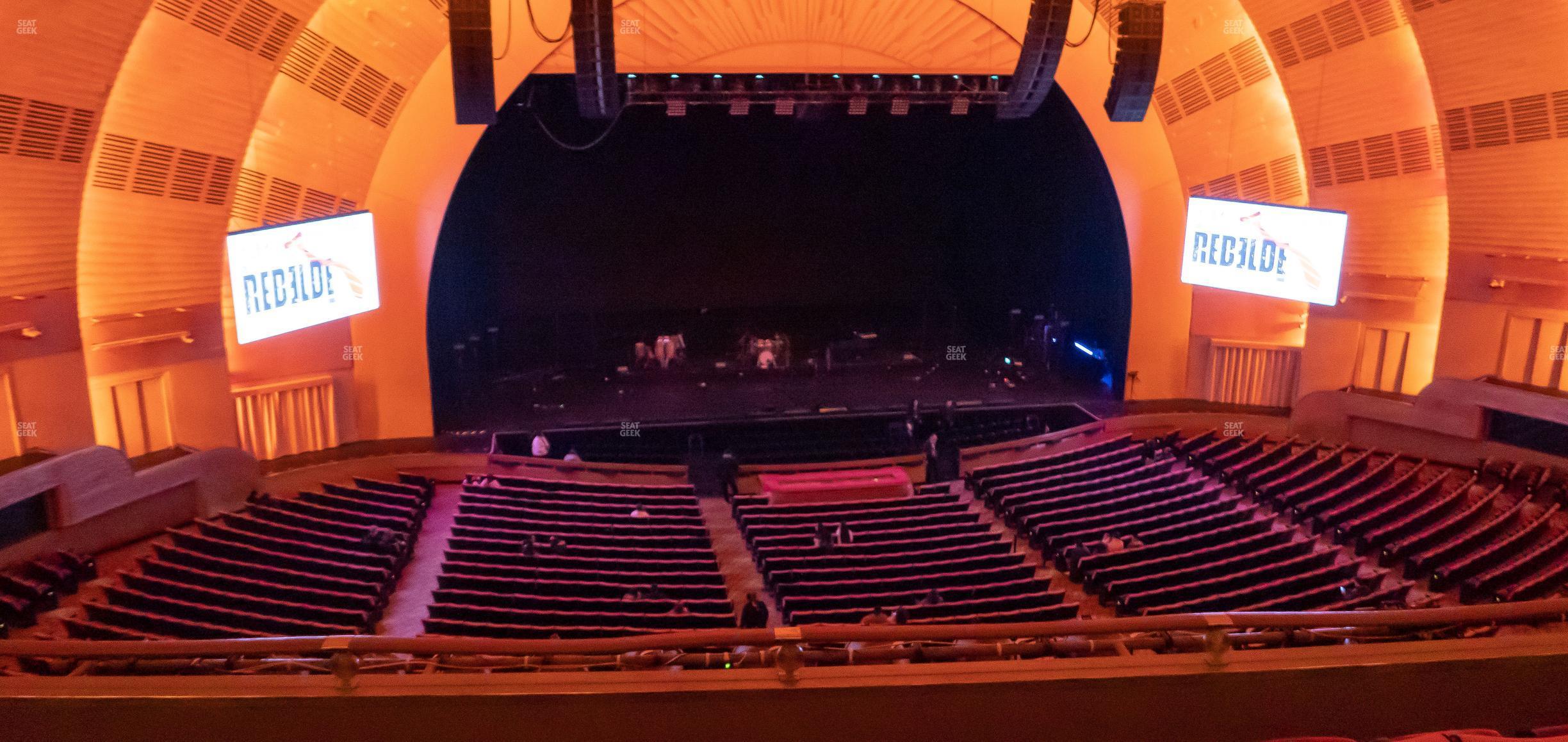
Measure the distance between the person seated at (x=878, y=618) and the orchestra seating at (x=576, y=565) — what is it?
129cm

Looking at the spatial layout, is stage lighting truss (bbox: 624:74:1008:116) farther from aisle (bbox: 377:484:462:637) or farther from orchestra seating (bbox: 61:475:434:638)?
orchestra seating (bbox: 61:475:434:638)

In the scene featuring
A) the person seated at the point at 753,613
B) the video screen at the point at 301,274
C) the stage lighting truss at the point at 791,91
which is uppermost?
the stage lighting truss at the point at 791,91

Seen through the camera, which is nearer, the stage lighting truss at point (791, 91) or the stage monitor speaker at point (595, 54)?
the stage monitor speaker at point (595, 54)

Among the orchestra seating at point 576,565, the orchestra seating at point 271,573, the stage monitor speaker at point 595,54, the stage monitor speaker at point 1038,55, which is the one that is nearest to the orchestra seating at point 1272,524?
the orchestra seating at point 576,565

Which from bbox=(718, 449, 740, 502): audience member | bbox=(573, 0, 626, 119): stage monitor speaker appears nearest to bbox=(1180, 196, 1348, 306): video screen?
bbox=(718, 449, 740, 502): audience member

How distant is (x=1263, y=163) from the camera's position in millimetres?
18531

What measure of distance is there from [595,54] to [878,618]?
6646 mm

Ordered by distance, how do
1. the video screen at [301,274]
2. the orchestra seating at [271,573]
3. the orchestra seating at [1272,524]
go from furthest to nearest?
the video screen at [301,274] < the orchestra seating at [1272,524] < the orchestra seating at [271,573]

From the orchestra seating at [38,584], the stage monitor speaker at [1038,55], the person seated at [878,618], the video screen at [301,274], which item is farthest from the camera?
the video screen at [301,274]

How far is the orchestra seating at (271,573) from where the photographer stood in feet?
30.9

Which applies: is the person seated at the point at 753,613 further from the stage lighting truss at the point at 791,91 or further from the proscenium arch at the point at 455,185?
the proscenium arch at the point at 455,185

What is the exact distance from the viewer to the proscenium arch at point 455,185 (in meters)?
17.7

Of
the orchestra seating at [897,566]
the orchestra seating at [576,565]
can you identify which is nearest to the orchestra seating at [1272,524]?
the orchestra seating at [897,566]

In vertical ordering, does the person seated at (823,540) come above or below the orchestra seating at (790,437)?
below
